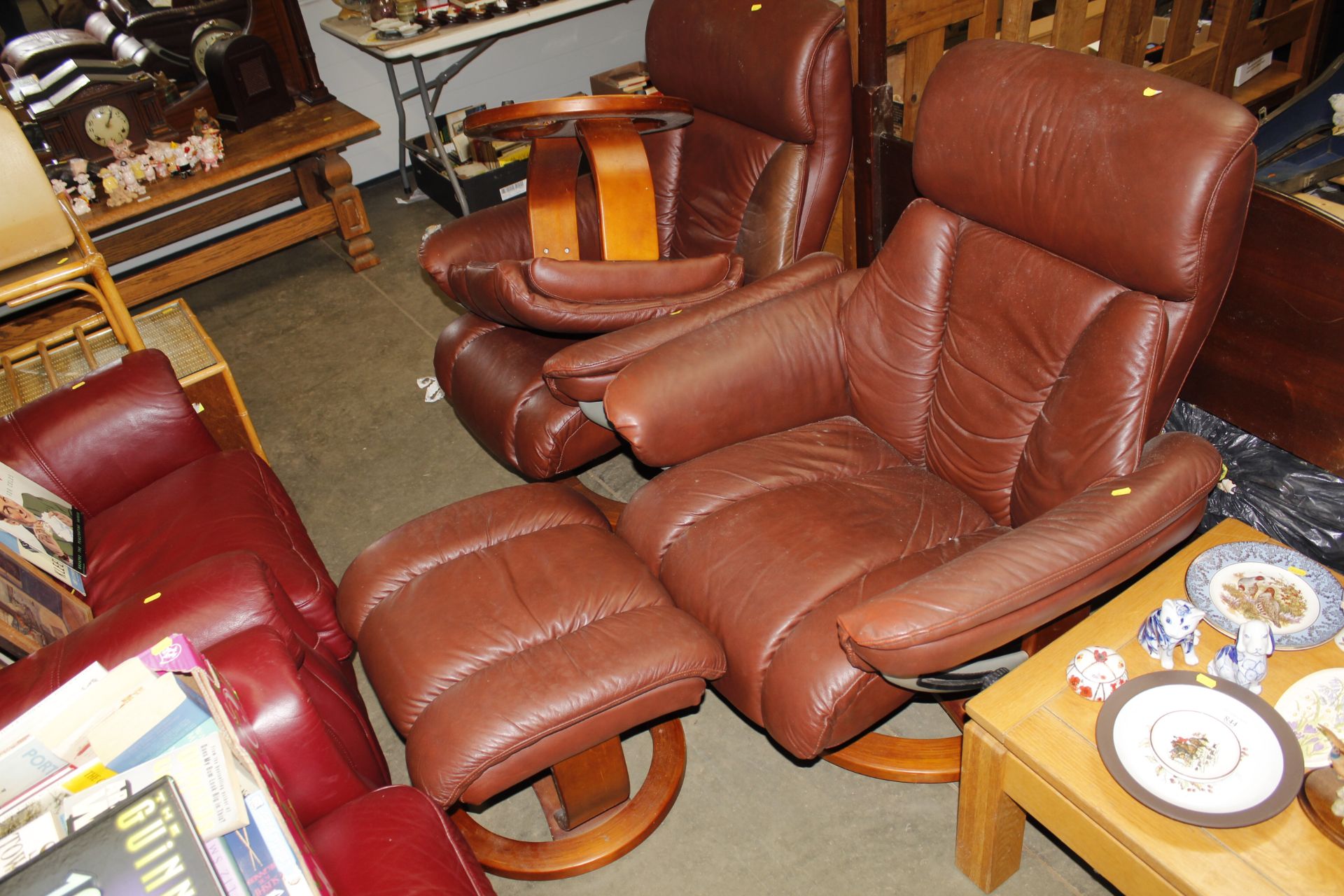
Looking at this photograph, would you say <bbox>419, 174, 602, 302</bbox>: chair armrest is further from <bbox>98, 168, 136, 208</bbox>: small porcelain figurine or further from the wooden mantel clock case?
the wooden mantel clock case

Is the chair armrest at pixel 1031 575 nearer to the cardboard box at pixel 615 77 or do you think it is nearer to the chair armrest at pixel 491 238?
the chair armrest at pixel 491 238

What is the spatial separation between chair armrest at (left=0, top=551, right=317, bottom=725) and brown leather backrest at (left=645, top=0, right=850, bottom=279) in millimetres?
1264

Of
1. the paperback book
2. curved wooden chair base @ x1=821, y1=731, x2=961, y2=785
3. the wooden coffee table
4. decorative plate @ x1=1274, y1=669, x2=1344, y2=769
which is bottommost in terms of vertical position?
curved wooden chair base @ x1=821, y1=731, x2=961, y2=785

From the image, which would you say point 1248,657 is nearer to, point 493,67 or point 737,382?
point 737,382

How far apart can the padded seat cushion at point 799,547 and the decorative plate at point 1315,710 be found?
0.48 metres

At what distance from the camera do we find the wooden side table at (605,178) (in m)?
2.07

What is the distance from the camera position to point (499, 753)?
137 centimetres

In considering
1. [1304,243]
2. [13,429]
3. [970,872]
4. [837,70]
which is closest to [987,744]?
[970,872]

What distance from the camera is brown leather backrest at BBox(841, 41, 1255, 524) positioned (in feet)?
4.34

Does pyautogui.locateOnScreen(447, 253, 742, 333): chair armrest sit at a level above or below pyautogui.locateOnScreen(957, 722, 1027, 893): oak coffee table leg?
above

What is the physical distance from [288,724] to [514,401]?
0.92 meters

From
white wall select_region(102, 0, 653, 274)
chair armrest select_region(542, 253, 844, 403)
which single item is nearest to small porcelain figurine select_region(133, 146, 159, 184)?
white wall select_region(102, 0, 653, 274)

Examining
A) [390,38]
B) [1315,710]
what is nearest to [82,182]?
[390,38]

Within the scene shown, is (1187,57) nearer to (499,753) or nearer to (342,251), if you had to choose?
(499,753)
